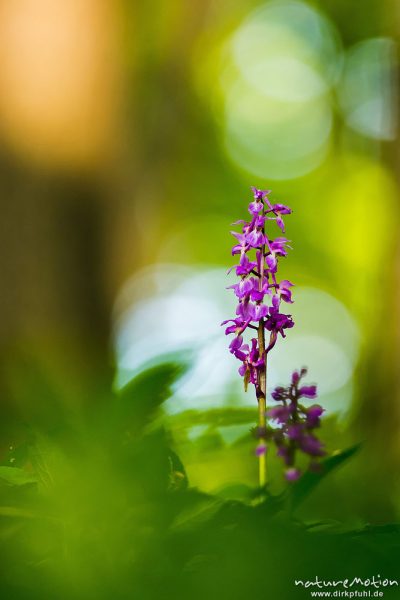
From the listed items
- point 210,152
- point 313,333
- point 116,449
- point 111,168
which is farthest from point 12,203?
point 313,333

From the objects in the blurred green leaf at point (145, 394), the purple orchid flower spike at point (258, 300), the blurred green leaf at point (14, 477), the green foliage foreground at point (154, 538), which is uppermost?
the purple orchid flower spike at point (258, 300)

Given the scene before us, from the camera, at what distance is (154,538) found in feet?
1.41

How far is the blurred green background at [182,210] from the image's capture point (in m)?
0.59

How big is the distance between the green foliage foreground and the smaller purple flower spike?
0.01 metres

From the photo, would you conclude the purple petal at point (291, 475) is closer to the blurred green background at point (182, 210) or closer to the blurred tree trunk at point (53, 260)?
the blurred green background at point (182, 210)

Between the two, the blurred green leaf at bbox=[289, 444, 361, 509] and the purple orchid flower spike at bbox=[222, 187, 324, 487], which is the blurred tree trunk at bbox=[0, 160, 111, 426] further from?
the blurred green leaf at bbox=[289, 444, 361, 509]

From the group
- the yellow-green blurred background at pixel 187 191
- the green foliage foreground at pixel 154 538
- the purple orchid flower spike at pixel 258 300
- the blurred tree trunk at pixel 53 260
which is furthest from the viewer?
the blurred tree trunk at pixel 53 260

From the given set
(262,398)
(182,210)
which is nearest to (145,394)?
(262,398)

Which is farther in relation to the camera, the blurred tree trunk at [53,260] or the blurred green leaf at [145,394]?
the blurred tree trunk at [53,260]

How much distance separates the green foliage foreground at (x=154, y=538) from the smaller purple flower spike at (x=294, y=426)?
1 centimetres

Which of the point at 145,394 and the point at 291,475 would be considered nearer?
the point at 291,475

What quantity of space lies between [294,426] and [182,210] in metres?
6.83

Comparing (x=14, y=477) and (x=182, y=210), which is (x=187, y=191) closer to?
(x=182, y=210)

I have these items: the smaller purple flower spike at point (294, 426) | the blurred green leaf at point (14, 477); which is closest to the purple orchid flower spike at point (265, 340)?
the smaller purple flower spike at point (294, 426)
